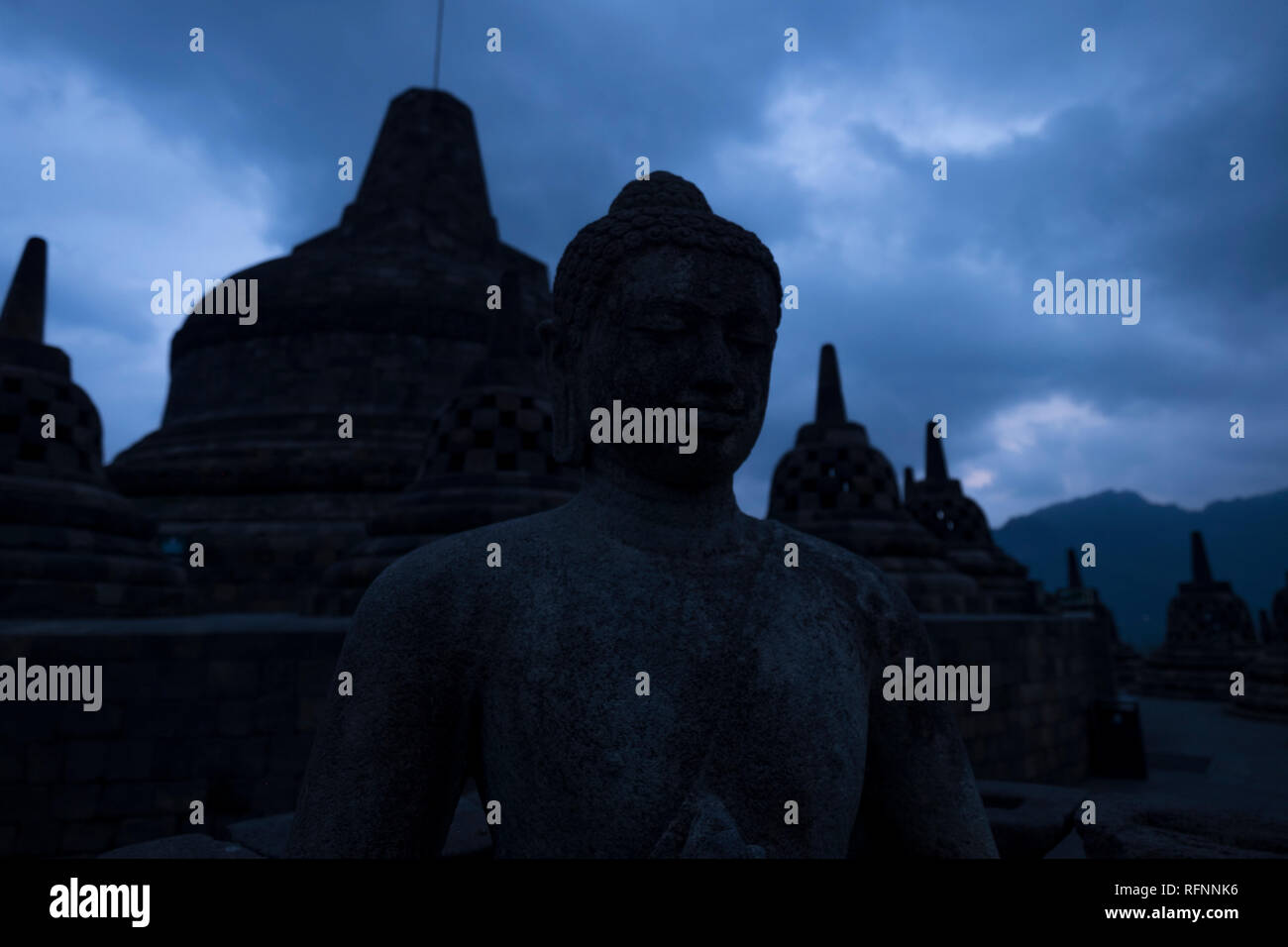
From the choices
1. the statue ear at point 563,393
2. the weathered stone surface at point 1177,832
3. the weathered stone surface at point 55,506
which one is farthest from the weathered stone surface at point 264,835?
the weathered stone surface at point 55,506

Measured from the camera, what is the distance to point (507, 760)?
1734 mm

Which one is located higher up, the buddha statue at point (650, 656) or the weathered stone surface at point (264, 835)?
the buddha statue at point (650, 656)

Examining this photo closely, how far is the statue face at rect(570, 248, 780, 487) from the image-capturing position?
192 cm

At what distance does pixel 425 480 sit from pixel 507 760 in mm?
7734

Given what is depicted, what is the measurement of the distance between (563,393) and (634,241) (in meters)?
0.51

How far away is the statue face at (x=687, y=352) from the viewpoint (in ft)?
6.30

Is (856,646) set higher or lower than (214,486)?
lower

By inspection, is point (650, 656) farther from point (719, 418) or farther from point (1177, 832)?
point (1177, 832)

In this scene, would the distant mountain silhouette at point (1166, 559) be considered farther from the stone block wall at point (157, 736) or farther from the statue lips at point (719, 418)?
the statue lips at point (719, 418)

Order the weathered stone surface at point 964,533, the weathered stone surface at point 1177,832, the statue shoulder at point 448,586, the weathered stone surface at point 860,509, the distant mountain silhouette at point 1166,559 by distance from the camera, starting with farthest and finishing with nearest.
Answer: the distant mountain silhouette at point 1166,559 → the weathered stone surface at point 964,533 → the weathered stone surface at point 860,509 → the weathered stone surface at point 1177,832 → the statue shoulder at point 448,586

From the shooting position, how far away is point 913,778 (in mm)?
1966
